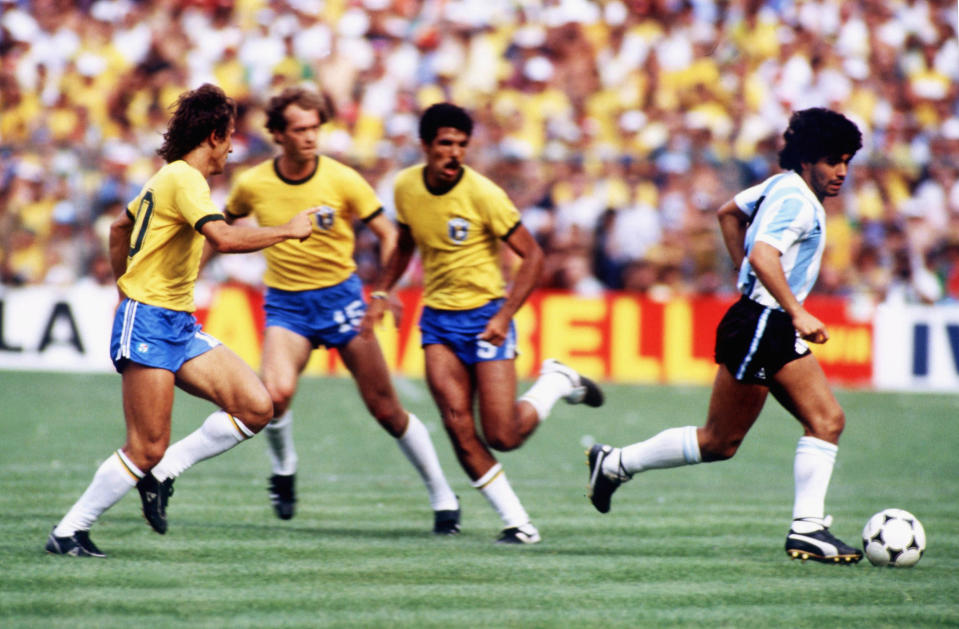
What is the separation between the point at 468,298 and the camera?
23.2 ft

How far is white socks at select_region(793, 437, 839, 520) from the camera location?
6.25m

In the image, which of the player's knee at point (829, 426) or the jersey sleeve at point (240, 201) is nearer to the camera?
the player's knee at point (829, 426)

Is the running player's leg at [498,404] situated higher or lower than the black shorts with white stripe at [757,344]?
lower

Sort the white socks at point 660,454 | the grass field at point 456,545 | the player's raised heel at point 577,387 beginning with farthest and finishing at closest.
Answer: the player's raised heel at point 577,387
the white socks at point 660,454
the grass field at point 456,545

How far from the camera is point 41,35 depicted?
61.7ft

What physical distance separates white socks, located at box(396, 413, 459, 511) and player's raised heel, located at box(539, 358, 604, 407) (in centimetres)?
94

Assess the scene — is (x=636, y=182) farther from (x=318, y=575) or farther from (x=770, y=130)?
(x=318, y=575)

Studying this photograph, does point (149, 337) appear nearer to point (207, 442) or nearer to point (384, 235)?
point (207, 442)

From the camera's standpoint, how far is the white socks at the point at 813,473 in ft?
20.5

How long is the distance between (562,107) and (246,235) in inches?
493

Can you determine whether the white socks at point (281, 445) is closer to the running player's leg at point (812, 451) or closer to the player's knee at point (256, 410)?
the player's knee at point (256, 410)

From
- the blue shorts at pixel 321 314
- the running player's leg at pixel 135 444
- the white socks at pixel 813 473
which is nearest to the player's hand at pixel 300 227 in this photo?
the running player's leg at pixel 135 444

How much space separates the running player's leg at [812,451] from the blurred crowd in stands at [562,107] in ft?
30.8

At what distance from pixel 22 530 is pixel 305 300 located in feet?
6.19
